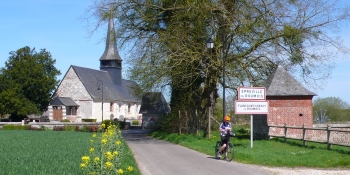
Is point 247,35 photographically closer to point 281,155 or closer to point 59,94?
point 281,155

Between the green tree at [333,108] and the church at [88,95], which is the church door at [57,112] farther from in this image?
the green tree at [333,108]

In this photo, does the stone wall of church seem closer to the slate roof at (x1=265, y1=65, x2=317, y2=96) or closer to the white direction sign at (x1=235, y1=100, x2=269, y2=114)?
the slate roof at (x1=265, y1=65, x2=317, y2=96)

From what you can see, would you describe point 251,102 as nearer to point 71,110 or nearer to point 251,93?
point 251,93

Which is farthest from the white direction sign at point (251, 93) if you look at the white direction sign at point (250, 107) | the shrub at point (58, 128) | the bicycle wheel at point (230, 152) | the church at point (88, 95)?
the church at point (88, 95)

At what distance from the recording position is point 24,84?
211 ft

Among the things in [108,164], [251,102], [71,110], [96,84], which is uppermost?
[96,84]

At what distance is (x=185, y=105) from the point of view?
31.1 meters

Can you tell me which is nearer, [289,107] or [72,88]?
[289,107]

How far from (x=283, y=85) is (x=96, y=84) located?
1948 inches

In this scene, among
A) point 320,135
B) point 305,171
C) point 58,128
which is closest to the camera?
point 305,171

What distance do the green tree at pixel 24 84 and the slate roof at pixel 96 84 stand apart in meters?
4.58

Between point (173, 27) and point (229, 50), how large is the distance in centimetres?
372

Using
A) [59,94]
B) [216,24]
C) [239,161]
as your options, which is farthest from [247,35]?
[59,94]

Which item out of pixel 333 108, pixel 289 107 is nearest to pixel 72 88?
pixel 333 108
